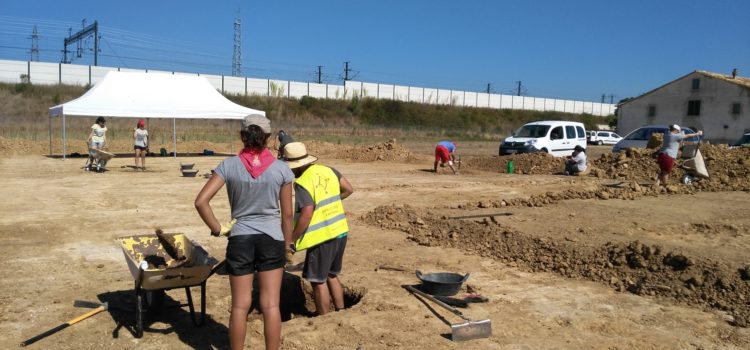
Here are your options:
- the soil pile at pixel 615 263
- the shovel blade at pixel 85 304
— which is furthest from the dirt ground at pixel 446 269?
the shovel blade at pixel 85 304

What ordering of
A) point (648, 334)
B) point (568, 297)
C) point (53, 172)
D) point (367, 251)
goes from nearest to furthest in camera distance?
1. point (648, 334)
2. point (568, 297)
3. point (367, 251)
4. point (53, 172)

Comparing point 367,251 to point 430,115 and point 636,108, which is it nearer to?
point 636,108

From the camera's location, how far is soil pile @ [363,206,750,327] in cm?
538

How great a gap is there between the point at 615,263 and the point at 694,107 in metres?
46.3

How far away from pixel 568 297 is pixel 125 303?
159 inches

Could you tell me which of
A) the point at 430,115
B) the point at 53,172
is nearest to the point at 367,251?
the point at 53,172

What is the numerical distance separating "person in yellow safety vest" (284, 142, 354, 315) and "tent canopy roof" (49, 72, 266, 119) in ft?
59.4

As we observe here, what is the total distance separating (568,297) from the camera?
5418 millimetres

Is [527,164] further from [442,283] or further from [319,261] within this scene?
[319,261]

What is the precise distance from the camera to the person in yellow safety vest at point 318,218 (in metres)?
4.50

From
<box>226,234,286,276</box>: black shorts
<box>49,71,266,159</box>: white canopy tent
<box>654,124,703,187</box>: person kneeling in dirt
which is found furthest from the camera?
<box>49,71,266,159</box>: white canopy tent

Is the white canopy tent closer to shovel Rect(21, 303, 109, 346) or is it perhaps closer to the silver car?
the silver car

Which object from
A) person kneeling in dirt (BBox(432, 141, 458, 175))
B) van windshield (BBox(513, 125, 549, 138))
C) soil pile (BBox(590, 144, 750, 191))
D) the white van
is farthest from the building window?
person kneeling in dirt (BBox(432, 141, 458, 175))

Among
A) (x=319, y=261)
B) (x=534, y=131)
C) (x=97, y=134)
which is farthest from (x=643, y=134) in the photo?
(x=319, y=261)
